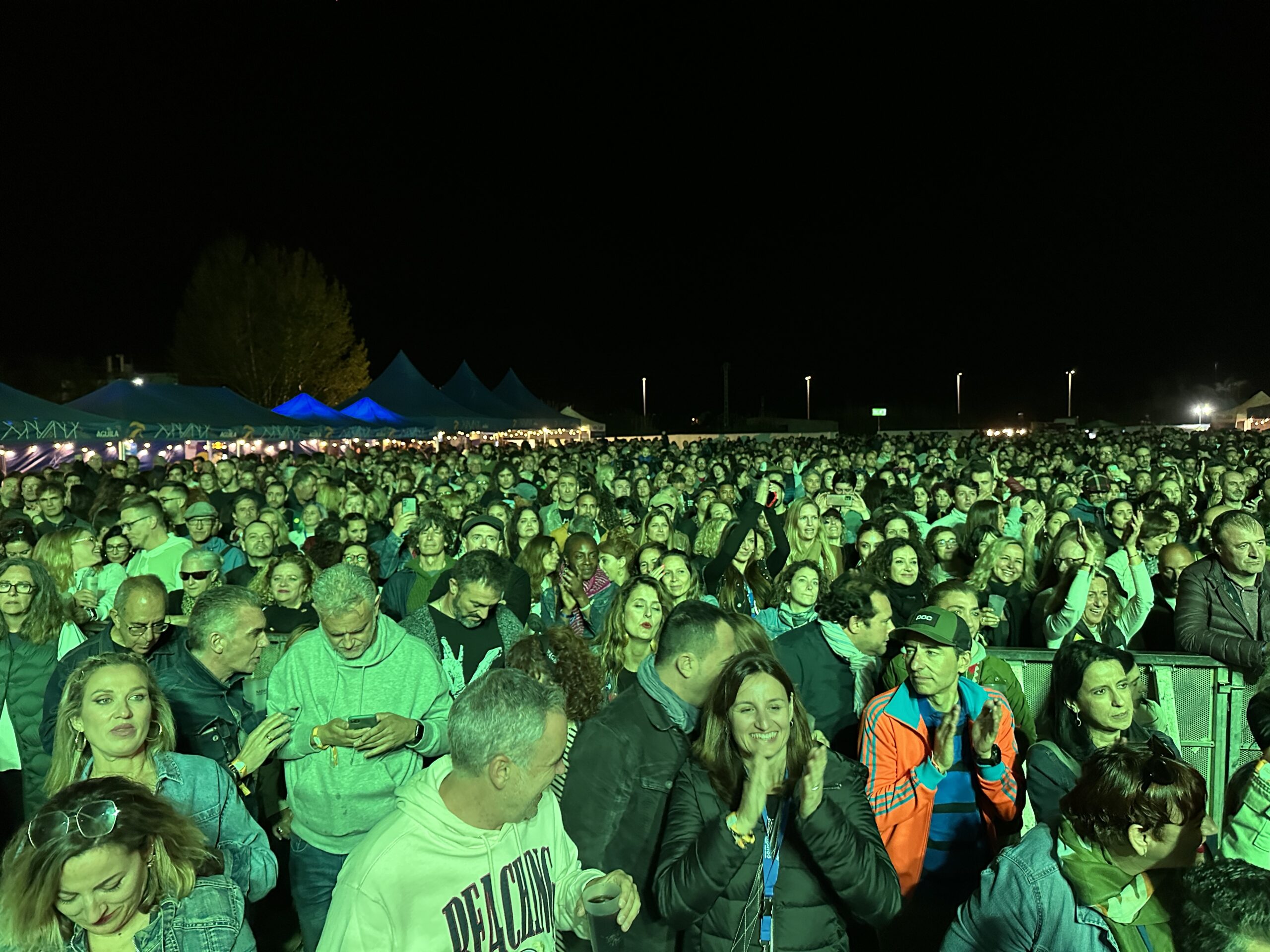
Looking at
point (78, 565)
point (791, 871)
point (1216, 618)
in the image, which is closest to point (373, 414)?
point (78, 565)

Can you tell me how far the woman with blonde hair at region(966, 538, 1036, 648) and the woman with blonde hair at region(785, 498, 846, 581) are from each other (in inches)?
46.6

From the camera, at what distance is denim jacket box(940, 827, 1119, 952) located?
2221mm

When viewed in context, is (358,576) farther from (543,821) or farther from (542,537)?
(542,537)

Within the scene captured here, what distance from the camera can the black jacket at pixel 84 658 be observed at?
360 centimetres

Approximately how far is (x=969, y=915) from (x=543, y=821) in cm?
113

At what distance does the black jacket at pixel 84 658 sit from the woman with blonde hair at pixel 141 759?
0.81 meters

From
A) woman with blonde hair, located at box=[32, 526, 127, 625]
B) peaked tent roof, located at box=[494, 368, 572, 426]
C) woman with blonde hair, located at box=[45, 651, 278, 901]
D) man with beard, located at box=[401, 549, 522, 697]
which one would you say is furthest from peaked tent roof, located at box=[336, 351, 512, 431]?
woman with blonde hair, located at box=[45, 651, 278, 901]

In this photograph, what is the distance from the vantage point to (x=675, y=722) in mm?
2773

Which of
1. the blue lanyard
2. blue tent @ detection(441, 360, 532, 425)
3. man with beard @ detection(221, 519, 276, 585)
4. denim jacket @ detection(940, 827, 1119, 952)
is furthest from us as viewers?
blue tent @ detection(441, 360, 532, 425)

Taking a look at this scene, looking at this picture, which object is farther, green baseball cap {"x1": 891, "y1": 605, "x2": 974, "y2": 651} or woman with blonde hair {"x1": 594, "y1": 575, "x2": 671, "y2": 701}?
woman with blonde hair {"x1": 594, "y1": 575, "x2": 671, "y2": 701}

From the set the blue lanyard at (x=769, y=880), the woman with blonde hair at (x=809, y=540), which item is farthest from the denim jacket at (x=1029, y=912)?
the woman with blonde hair at (x=809, y=540)

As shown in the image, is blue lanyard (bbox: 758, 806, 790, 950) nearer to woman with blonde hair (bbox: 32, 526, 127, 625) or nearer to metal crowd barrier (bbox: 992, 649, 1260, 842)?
metal crowd barrier (bbox: 992, 649, 1260, 842)

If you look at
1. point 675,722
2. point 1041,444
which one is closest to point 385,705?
point 675,722

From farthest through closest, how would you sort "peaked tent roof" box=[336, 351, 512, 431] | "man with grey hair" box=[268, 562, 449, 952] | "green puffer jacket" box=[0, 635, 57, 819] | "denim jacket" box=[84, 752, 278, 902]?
"peaked tent roof" box=[336, 351, 512, 431]
"green puffer jacket" box=[0, 635, 57, 819]
"man with grey hair" box=[268, 562, 449, 952]
"denim jacket" box=[84, 752, 278, 902]
